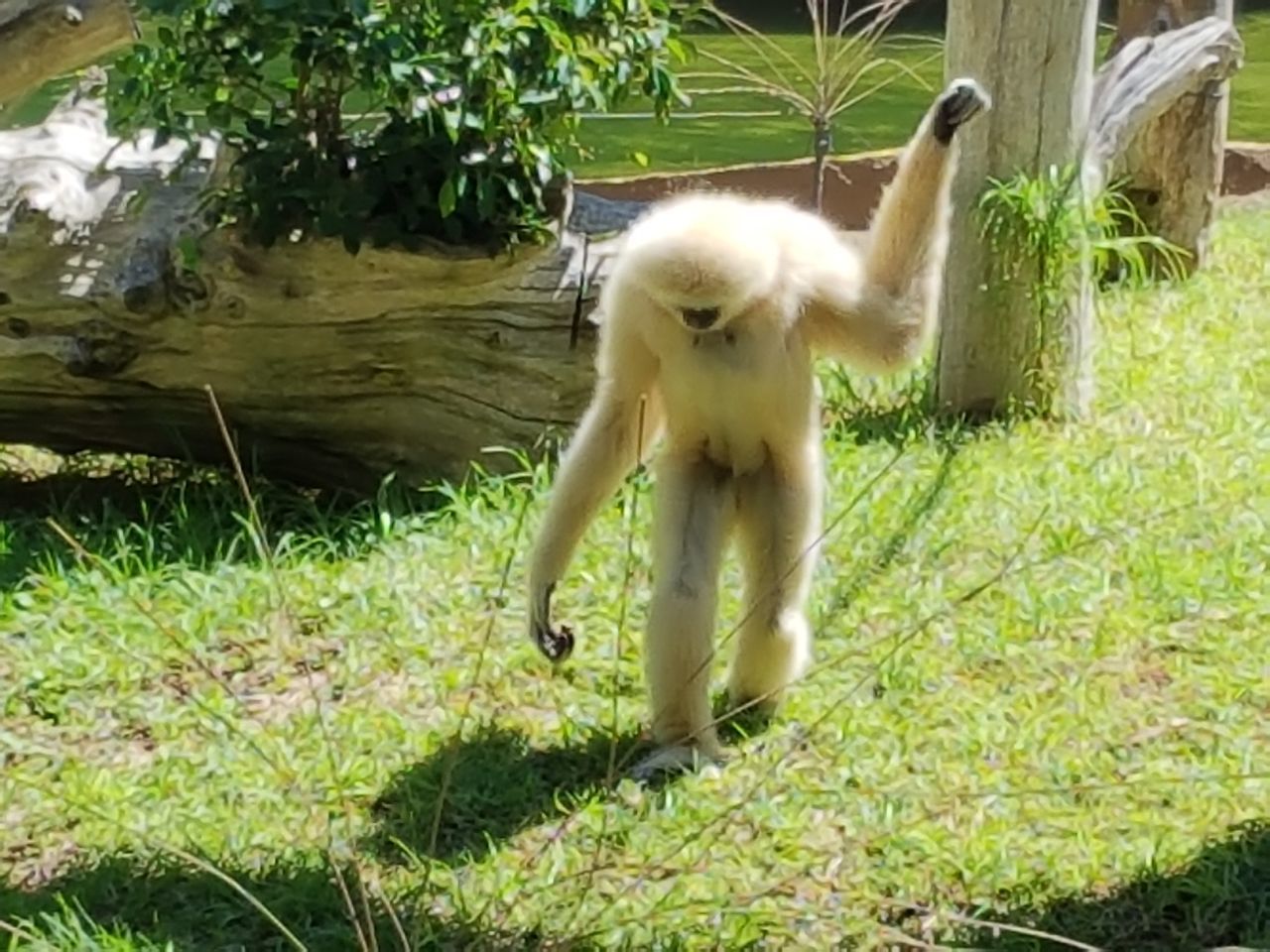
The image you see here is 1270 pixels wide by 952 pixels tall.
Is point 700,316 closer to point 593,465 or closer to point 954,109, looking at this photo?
point 593,465

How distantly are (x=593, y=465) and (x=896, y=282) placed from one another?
2.75 ft

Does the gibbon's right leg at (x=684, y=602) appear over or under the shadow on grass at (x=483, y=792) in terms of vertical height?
over

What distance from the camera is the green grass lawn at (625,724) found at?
12.5ft

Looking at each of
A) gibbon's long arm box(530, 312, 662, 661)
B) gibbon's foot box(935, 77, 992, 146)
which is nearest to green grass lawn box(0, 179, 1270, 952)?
gibbon's long arm box(530, 312, 662, 661)

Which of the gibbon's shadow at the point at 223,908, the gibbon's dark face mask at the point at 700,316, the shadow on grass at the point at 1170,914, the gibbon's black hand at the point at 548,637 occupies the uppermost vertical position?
the gibbon's dark face mask at the point at 700,316

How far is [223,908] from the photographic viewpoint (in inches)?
154

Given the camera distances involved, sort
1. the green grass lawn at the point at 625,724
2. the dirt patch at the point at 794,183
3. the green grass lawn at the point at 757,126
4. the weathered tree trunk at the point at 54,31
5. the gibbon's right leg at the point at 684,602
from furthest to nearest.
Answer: the green grass lawn at the point at 757,126 < the dirt patch at the point at 794,183 < the gibbon's right leg at the point at 684,602 < the green grass lawn at the point at 625,724 < the weathered tree trunk at the point at 54,31

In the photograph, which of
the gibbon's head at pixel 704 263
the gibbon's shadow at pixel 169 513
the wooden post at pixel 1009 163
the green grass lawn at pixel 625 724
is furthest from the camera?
the wooden post at pixel 1009 163

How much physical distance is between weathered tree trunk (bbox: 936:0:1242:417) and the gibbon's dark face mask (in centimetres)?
274

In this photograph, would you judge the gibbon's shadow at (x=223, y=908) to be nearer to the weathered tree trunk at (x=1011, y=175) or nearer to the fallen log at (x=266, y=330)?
the fallen log at (x=266, y=330)

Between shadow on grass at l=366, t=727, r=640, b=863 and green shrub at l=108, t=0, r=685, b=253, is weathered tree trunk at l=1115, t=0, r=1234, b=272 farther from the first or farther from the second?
shadow on grass at l=366, t=727, r=640, b=863

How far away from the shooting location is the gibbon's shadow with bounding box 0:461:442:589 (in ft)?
18.7

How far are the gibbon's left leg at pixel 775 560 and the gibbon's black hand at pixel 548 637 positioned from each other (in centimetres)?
43

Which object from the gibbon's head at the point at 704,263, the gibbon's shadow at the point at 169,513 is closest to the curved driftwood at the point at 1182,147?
the gibbon's shadow at the point at 169,513
